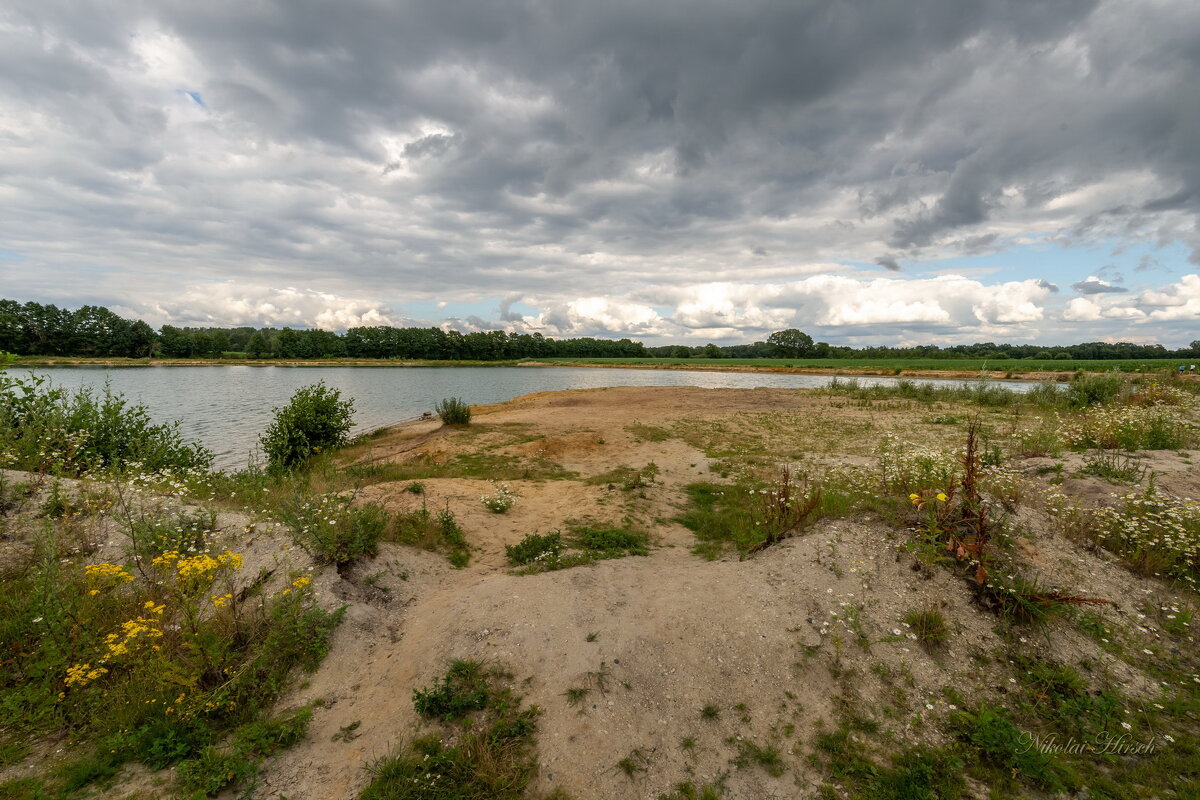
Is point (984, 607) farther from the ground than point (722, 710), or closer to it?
farther from the ground

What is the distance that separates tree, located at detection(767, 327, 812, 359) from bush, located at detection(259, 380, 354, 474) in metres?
122

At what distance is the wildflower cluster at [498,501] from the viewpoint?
982 cm

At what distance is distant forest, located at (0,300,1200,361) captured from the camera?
7944cm

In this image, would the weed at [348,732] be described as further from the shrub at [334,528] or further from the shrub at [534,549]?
the shrub at [534,549]

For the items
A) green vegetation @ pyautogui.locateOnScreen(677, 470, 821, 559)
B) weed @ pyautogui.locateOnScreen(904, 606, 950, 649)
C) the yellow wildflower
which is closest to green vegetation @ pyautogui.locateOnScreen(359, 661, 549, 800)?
the yellow wildflower

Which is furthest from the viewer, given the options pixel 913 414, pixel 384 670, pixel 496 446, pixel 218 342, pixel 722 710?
pixel 218 342

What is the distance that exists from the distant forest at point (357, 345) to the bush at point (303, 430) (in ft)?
231

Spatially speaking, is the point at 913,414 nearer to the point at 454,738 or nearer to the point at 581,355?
the point at 454,738

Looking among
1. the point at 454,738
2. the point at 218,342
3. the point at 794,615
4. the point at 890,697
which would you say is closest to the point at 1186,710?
the point at 890,697

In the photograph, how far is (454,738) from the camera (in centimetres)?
387

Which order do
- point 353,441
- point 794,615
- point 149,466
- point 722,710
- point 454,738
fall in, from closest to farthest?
point 454,738, point 722,710, point 794,615, point 149,466, point 353,441

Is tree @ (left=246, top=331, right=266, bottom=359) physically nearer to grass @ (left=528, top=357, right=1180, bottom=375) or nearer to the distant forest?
the distant forest

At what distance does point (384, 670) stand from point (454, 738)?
1.28m

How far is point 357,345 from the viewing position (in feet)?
391
